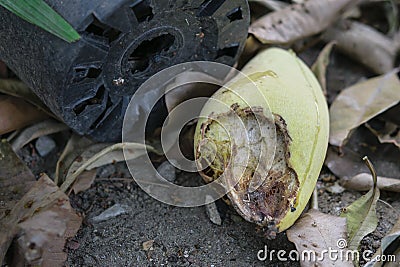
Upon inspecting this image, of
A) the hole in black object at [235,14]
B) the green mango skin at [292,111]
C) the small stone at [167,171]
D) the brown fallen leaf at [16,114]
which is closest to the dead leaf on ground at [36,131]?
the brown fallen leaf at [16,114]

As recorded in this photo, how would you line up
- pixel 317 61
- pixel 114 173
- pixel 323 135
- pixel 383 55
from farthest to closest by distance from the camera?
1. pixel 383 55
2. pixel 317 61
3. pixel 114 173
4. pixel 323 135

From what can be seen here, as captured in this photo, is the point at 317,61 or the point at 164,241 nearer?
the point at 164,241

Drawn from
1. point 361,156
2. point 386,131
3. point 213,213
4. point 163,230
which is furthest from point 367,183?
point 163,230

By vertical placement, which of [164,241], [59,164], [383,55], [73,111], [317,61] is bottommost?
[383,55]

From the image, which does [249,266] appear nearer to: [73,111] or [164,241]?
[164,241]

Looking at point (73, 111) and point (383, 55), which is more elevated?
point (73, 111)

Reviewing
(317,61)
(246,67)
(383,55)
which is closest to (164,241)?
(246,67)

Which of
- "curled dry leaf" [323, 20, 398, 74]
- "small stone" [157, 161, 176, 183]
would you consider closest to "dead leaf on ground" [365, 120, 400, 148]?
"curled dry leaf" [323, 20, 398, 74]

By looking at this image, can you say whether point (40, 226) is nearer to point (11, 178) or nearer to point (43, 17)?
point (11, 178)
